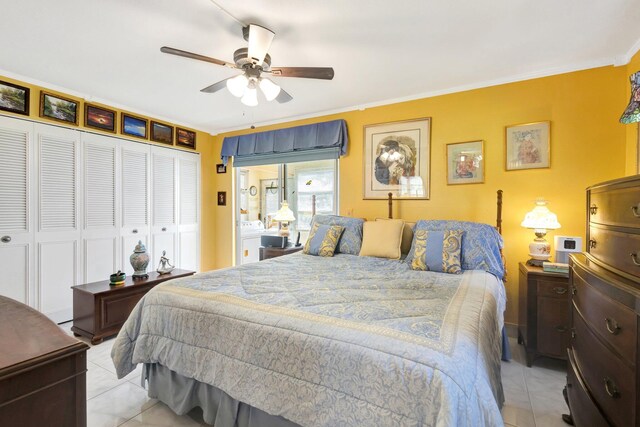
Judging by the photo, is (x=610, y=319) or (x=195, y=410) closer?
(x=610, y=319)

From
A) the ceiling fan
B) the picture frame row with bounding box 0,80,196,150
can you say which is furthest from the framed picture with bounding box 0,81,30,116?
the ceiling fan

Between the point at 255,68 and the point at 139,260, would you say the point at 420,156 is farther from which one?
the point at 139,260

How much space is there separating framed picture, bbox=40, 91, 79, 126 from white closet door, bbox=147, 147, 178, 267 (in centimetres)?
90

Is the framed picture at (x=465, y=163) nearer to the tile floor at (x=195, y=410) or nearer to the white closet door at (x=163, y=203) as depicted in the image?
the tile floor at (x=195, y=410)

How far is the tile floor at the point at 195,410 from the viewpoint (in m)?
1.69

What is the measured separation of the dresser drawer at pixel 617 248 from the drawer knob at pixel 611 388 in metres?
0.39

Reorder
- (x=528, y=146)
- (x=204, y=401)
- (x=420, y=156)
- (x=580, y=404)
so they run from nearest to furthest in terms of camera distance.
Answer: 1. (x=580, y=404)
2. (x=204, y=401)
3. (x=528, y=146)
4. (x=420, y=156)

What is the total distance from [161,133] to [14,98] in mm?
1463

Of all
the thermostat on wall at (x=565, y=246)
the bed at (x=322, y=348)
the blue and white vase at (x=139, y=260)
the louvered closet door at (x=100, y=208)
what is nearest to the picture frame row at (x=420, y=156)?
the thermostat on wall at (x=565, y=246)

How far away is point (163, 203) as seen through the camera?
4117 mm

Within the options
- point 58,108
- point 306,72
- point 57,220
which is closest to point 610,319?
point 306,72

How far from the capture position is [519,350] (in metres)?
2.51

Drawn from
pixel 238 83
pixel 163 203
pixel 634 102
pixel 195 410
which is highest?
pixel 238 83

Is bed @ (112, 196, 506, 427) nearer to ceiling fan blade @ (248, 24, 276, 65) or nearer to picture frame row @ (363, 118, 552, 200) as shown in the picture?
picture frame row @ (363, 118, 552, 200)
